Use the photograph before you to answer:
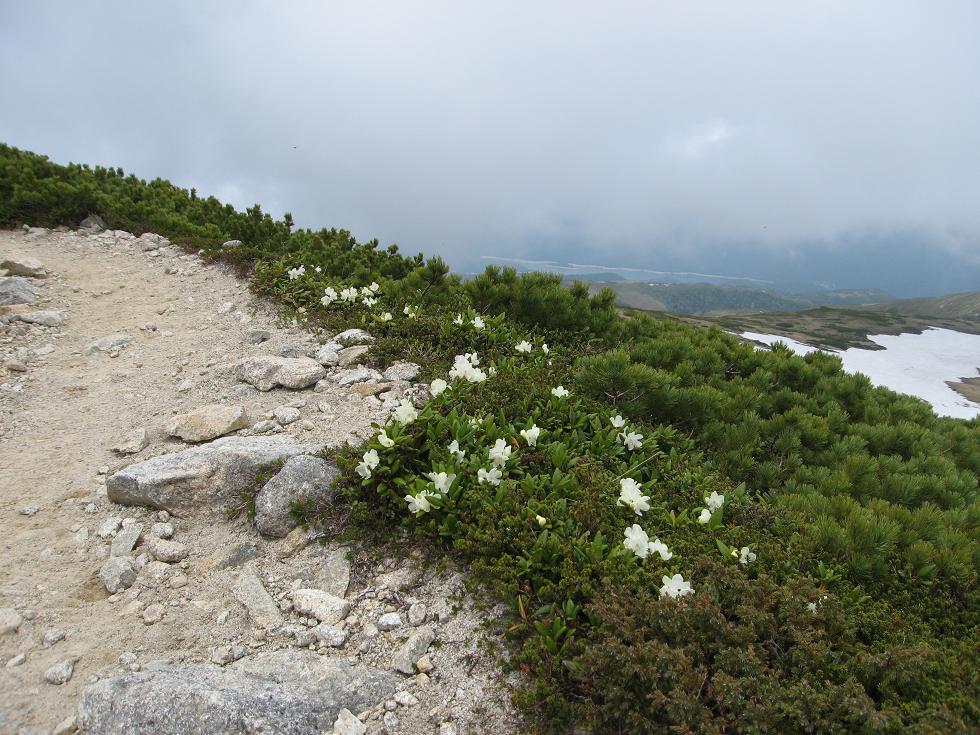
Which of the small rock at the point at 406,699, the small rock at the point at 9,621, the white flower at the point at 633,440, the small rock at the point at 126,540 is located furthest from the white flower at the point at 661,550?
the small rock at the point at 9,621

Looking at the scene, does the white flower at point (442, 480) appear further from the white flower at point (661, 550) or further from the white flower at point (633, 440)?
the white flower at point (633, 440)

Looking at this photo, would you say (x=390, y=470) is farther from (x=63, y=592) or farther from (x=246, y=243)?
(x=246, y=243)

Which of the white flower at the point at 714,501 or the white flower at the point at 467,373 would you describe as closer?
the white flower at the point at 714,501

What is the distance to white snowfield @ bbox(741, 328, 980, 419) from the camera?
44656mm

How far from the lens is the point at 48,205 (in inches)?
534

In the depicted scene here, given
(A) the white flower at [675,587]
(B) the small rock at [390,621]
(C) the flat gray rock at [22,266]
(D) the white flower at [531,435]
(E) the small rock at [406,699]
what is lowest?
(E) the small rock at [406,699]

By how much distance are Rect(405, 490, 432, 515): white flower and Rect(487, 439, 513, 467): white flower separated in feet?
2.07

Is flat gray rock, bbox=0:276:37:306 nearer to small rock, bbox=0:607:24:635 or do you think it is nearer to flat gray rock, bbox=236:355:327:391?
flat gray rock, bbox=236:355:327:391

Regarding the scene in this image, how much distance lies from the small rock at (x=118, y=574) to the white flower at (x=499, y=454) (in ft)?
9.54

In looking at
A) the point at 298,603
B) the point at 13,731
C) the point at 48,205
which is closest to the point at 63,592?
the point at 13,731

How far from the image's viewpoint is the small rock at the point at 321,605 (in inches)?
146

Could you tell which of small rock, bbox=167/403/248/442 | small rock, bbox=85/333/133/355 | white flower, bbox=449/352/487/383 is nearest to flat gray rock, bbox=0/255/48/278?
small rock, bbox=85/333/133/355

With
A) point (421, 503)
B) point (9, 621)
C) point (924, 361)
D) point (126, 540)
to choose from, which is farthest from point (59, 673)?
point (924, 361)

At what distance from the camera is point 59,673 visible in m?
3.21
